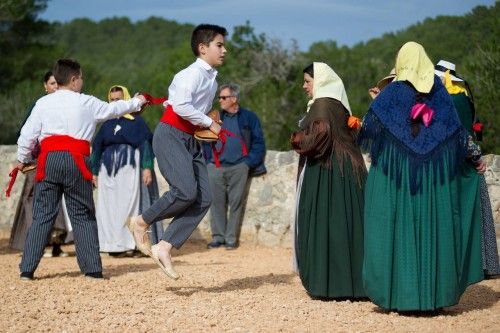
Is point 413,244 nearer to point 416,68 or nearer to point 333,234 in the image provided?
point 333,234

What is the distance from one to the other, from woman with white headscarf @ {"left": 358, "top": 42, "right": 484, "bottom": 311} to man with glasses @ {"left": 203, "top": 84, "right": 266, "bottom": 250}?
4973 millimetres

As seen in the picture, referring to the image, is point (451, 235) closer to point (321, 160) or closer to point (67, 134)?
point (321, 160)

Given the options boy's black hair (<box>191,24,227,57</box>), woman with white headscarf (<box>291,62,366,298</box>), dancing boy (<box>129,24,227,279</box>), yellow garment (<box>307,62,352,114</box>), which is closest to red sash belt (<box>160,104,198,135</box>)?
dancing boy (<box>129,24,227,279</box>)

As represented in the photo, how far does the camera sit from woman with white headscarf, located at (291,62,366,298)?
5.85 m

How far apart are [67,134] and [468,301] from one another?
3.37 m

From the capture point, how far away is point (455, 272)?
5180 mm

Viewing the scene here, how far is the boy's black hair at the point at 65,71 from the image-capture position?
6641mm

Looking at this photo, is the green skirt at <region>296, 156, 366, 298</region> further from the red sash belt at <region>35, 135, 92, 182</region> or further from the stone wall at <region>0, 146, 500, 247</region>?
the stone wall at <region>0, 146, 500, 247</region>

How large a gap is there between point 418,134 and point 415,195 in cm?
39

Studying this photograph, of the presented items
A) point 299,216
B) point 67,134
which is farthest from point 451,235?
point 67,134

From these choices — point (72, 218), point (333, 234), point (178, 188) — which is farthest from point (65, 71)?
point (333, 234)

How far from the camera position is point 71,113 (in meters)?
6.49

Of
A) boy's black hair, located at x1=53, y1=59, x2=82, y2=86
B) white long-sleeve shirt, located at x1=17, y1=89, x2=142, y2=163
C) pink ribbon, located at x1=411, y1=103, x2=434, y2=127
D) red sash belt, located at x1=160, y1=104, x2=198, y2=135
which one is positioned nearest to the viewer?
pink ribbon, located at x1=411, y1=103, x2=434, y2=127

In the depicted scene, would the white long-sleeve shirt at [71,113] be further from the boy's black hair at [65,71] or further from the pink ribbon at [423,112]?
the pink ribbon at [423,112]
